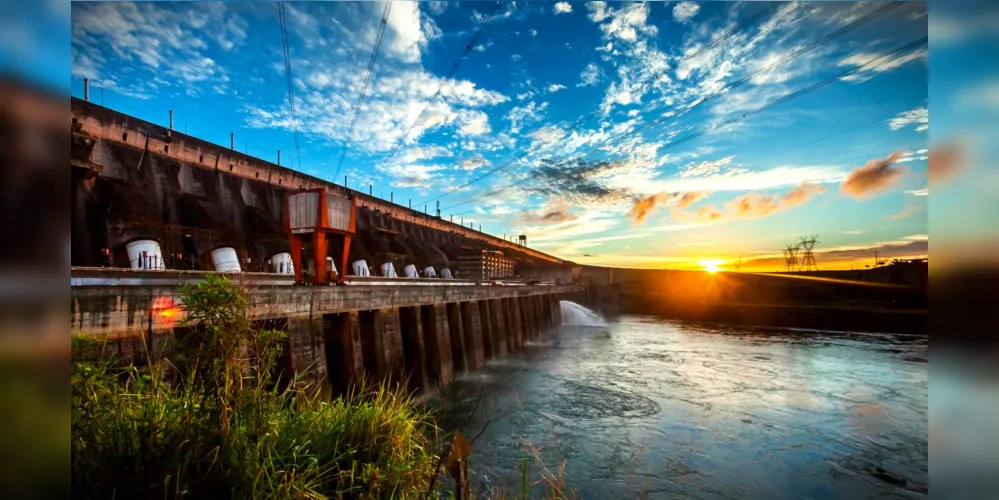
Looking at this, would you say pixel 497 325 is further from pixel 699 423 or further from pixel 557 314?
pixel 557 314

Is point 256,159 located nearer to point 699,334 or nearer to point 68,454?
point 68,454

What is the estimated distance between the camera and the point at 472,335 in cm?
1570

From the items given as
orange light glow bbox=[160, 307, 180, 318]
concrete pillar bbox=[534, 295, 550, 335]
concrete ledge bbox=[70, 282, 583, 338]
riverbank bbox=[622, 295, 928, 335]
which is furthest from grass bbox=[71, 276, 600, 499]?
riverbank bbox=[622, 295, 928, 335]

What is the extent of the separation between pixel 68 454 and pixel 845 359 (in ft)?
95.7

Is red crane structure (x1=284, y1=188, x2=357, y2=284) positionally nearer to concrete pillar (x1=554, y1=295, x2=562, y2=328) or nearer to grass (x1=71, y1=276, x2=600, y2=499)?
grass (x1=71, y1=276, x2=600, y2=499)

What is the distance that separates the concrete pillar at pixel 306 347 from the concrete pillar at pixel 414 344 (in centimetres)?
356

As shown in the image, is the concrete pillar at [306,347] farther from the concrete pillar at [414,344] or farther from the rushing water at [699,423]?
the concrete pillar at [414,344]

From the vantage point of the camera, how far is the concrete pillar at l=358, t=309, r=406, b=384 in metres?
9.62

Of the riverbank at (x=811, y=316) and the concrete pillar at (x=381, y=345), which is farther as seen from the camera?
the riverbank at (x=811, y=316)

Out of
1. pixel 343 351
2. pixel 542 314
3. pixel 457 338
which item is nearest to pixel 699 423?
pixel 457 338

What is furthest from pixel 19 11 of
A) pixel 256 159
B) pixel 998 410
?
pixel 256 159

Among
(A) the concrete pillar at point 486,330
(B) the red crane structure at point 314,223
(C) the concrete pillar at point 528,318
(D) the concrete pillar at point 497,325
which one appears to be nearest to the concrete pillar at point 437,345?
(B) the red crane structure at point 314,223

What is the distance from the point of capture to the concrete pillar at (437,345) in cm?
1198

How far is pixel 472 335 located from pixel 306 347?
8.66 m
